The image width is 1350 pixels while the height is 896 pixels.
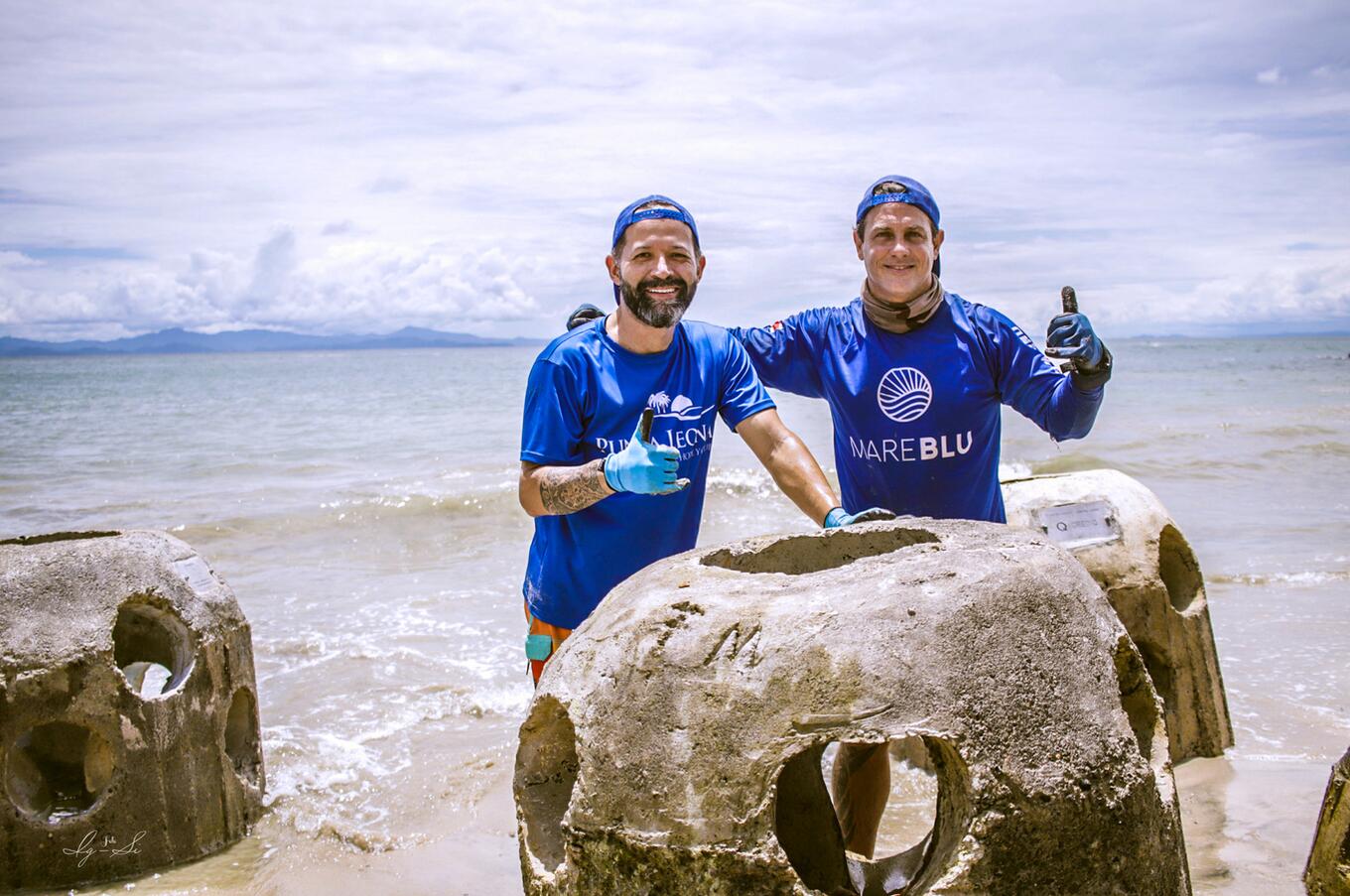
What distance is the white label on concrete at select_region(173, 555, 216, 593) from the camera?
4.34 m

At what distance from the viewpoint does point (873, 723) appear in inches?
80.7

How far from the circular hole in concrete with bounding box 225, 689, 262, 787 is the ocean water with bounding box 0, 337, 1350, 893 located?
0.82 ft

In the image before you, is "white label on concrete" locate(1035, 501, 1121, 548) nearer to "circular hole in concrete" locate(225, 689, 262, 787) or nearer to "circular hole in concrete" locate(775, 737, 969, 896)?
"circular hole in concrete" locate(775, 737, 969, 896)

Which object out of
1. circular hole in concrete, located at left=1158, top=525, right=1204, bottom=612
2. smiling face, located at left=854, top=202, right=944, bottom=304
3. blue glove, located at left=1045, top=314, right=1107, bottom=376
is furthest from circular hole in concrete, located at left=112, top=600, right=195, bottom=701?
circular hole in concrete, located at left=1158, top=525, right=1204, bottom=612

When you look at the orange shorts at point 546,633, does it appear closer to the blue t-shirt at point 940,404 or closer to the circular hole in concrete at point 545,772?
the circular hole in concrete at point 545,772

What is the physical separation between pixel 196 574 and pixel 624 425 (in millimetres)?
2037

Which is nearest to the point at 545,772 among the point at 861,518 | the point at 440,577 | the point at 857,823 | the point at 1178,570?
the point at 861,518

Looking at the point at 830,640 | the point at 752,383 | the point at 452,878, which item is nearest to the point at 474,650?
the point at 452,878

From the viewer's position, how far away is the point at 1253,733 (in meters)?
5.41

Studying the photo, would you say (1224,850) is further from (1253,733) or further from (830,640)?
(830,640)

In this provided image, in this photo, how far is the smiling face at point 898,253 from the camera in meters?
3.91

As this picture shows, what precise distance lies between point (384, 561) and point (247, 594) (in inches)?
67.0

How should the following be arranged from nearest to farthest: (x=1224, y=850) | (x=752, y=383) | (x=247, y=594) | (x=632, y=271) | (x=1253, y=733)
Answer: (x=632, y=271) < (x=752, y=383) < (x=1224, y=850) < (x=1253, y=733) < (x=247, y=594)

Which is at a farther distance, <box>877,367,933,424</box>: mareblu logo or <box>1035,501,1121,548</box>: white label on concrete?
<box>1035,501,1121,548</box>: white label on concrete
